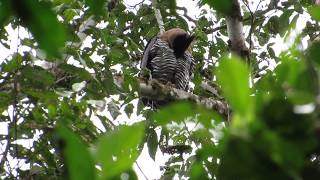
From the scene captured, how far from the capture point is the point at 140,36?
12.2 feet

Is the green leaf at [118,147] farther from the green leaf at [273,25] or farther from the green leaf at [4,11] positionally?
the green leaf at [273,25]

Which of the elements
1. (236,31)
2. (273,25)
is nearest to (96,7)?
(236,31)

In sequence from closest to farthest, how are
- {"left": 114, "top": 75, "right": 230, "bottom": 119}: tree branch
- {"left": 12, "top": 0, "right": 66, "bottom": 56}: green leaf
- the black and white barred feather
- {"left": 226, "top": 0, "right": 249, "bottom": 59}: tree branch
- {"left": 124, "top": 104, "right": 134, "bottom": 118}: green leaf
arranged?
{"left": 12, "top": 0, "right": 66, "bottom": 56}: green leaf < {"left": 226, "top": 0, "right": 249, "bottom": 59}: tree branch < {"left": 114, "top": 75, "right": 230, "bottom": 119}: tree branch < {"left": 124, "top": 104, "right": 134, "bottom": 118}: green leaf < the black and white barred feather

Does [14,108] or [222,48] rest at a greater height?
[222,48]

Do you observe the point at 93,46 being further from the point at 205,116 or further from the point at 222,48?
the point at 205,116

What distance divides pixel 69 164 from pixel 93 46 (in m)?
1.93

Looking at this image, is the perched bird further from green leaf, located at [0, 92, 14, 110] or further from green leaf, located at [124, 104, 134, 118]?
green leaf, located at [0, 92, 14, 110]

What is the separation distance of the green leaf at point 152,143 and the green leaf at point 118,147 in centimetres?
174

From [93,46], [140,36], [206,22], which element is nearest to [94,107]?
[93,46]

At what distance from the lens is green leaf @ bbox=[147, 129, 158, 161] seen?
7.04ft

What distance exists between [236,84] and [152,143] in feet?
5.97

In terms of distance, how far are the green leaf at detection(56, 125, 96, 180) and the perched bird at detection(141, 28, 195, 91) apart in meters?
3.29

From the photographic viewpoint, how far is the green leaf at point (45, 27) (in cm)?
46

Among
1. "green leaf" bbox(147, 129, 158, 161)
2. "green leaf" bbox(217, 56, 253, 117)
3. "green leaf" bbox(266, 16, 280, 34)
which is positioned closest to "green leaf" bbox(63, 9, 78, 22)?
"green leaf" bbox(147, 129, 158, 161)
